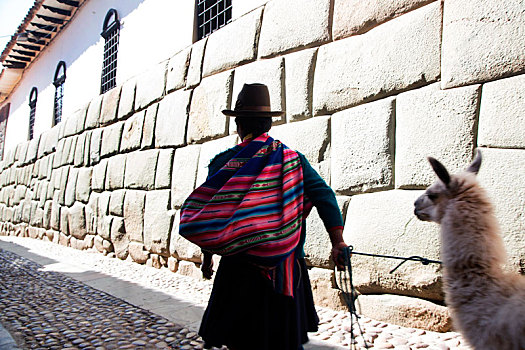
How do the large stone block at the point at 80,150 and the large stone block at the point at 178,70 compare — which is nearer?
the large stone block at the point at 178,70

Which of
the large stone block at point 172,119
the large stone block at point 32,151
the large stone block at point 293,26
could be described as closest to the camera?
the large stone block at point 293,26

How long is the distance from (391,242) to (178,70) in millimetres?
4190

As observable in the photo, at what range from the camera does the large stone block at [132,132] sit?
6.69 meters

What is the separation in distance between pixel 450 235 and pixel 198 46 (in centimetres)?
481

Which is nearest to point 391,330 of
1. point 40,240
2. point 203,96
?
point 203,96

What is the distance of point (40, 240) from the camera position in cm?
1078

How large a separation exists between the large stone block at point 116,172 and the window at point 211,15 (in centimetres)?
261

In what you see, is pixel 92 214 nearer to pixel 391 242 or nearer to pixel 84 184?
pixel 84 184

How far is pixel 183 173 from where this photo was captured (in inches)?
215

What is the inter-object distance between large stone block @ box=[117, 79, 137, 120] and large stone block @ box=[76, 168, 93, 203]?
1628mm

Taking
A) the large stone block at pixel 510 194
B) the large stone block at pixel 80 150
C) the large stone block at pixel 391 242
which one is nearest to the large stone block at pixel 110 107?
the large stone block at pixel 80 150

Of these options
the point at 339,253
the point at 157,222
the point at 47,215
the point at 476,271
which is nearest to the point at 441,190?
the point at 476,271

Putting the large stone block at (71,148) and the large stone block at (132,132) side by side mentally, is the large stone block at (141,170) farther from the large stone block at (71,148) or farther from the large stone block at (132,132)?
the large stone block at (71,148)

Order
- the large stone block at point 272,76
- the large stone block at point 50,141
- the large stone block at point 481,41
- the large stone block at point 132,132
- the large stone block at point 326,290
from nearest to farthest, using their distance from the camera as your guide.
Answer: the large stone block at point 481,41 → the large stone block at point 326,290 → the large stone block at point 272,76 → the large stone block at point 132,132 → the large stone block at point 50,141
